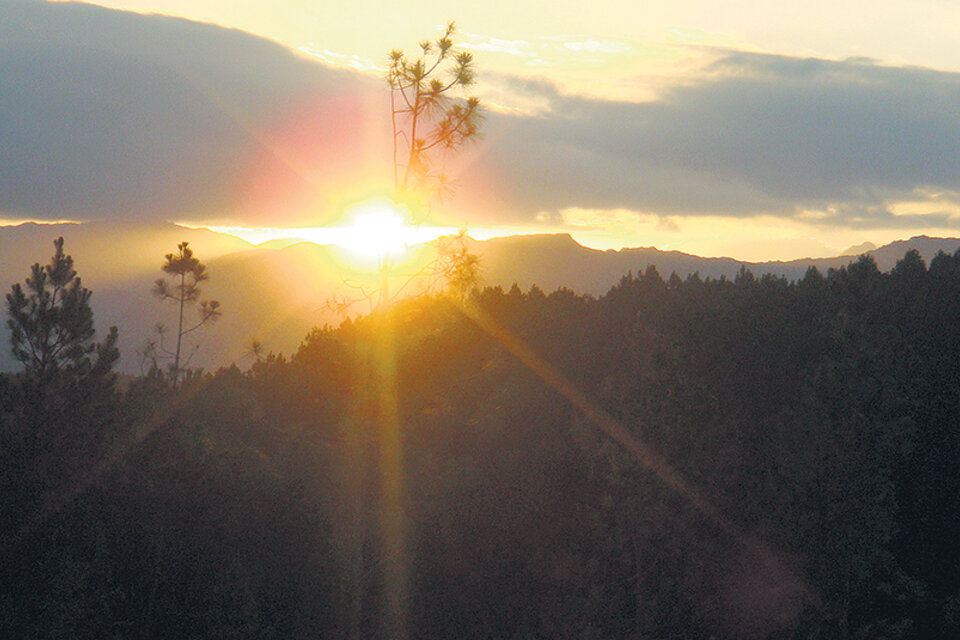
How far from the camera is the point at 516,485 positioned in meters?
34.0

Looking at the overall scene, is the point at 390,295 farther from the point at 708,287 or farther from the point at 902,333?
the point at 708,287

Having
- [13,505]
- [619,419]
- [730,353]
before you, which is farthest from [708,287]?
[13,505]

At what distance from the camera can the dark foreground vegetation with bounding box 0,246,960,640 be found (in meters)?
A: 20.1

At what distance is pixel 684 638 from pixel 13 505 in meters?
17.2

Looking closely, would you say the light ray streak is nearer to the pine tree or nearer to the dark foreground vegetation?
the dark foreground vegetation

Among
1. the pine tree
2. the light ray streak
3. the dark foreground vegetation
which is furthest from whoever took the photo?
the light ray streak

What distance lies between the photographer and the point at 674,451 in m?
26.8

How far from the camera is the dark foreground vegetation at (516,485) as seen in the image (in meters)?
20.1

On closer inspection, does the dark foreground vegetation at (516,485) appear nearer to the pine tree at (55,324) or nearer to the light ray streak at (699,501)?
the light ray streak at (699,501)

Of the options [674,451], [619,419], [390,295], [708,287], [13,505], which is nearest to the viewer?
[390,295]

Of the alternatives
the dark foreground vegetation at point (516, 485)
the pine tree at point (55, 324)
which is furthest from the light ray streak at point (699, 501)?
the pine tree at point (55, 324)

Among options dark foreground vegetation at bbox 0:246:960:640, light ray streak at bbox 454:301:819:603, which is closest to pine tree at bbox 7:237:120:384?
dark foreground vegetation at bbox 0:246:960:640

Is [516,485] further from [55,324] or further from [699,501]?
[55,324]

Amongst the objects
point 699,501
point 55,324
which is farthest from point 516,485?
point 55,324
